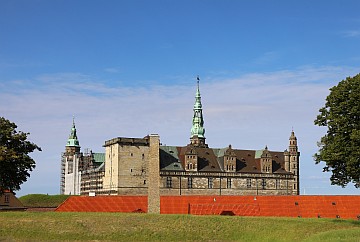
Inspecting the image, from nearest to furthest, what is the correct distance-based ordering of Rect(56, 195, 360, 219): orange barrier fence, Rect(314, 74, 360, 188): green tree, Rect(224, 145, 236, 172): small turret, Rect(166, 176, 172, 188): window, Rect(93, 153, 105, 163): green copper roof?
Rect(314, 74, 360, 188): green tree < Rect(56, 195, 360, 219): orange barrier fence < Rect(166, 176, 172, 188): window < Rect(224, 145, 236, 172): small turret < Rect(93, 153, 105, 163): green copper roof

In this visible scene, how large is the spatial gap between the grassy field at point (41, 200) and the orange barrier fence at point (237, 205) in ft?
92.5

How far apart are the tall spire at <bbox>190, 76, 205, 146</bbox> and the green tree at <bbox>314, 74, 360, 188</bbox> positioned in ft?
275

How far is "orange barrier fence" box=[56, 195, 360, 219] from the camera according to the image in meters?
63.6

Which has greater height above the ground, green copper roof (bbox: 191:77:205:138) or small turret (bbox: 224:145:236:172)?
green copper roof (bbox: 191:77:205:138)

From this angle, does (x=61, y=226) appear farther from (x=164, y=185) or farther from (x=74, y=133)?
(x=74, y=133)

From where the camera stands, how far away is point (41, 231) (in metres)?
47.0

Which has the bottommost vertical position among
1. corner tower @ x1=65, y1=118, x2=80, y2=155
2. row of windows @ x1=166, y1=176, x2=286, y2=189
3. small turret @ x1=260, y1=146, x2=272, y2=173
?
row of windows @ x1=166, y1=176, x2=286, y2=189

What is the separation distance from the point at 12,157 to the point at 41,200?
4239 cm

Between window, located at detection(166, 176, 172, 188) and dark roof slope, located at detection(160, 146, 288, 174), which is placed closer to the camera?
window, located at detection(166, 176, 172, 188)

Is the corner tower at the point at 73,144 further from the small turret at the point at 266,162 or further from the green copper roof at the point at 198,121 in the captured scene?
the small turret at the point at 266,162

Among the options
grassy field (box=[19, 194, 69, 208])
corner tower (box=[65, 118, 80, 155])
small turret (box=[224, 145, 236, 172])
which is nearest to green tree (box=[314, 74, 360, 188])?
grassy field (box=[19, 194, 69, 208])

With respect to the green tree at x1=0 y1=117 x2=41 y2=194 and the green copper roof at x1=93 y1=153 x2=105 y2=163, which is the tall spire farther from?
the green tree at x1=0 y1=117 x2=41 y2=194

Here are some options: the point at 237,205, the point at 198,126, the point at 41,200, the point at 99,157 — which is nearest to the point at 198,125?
the point at 198,126

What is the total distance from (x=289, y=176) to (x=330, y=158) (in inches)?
2643
